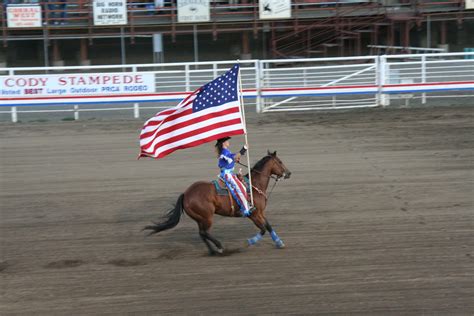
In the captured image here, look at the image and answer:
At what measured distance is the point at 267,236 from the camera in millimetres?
9664

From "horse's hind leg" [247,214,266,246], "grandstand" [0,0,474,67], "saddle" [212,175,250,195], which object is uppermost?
"grandstand" [0,0,474,67]

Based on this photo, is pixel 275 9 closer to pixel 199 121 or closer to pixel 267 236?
pixel 267 236

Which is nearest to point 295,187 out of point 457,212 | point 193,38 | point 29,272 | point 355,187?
point 355,187

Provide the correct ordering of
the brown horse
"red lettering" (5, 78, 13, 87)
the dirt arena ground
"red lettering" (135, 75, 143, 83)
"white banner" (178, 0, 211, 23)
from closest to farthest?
1. the dirt arena ground
2. the brown horse
3. "red lettering" (5, 78, 13, 87)
4. "red lettering" (135, 75, 143, 83)
5. "white banner" (178, 0, 211, 23)

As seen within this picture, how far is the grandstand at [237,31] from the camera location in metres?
29.1

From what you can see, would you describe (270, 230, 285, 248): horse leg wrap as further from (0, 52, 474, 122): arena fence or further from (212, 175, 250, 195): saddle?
(0, 52, 474, 122): arena fence

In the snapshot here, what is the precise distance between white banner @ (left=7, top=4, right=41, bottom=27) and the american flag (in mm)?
20942

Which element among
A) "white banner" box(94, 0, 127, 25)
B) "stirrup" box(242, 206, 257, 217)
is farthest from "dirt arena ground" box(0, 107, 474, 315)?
"white banner" box(94, 0, 127, 25)

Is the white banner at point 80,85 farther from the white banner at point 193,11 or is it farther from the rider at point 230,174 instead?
the rider at point 230,174

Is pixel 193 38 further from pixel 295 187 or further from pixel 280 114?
pixel 295 187

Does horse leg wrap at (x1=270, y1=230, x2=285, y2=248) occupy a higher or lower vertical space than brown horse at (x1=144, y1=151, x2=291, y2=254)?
lower

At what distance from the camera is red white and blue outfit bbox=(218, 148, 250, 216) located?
8.70 meters

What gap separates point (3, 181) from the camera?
44.5ft

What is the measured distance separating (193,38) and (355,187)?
19843 mm
